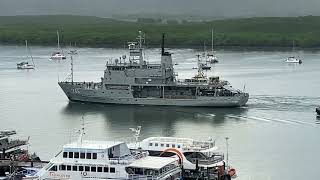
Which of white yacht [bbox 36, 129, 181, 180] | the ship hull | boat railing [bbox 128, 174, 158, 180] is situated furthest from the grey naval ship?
boat railing [bbox 128, 174, 158, 180]

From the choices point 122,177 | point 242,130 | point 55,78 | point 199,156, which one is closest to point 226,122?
point 242,130

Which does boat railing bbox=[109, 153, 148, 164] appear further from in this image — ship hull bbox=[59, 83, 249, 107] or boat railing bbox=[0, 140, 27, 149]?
ship hull bbox=[59, 83, 249, 107]

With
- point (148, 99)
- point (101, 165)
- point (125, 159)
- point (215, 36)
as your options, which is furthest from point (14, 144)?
point (215, 36)

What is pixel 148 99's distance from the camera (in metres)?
50.1

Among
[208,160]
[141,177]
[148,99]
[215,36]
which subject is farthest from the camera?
[215,36]

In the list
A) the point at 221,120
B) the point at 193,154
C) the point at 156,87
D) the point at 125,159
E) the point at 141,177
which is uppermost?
the point at 156,87

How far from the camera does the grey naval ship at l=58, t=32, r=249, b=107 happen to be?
4928cm

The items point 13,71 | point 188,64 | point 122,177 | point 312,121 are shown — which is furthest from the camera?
point 188,64

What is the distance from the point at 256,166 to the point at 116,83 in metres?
21.5

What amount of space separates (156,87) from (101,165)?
2650cm

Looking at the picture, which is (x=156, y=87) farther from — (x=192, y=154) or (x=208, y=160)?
(x=208, y=160)

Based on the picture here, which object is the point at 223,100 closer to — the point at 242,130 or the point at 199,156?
the point at 242,130

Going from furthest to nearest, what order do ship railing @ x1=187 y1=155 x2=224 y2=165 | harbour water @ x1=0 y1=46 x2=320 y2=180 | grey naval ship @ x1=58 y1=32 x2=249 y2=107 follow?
grey naval ship @ x1=58 y1=32 x2=249 y2=107 → harbour water @ x1=0 y1=46 x2=320 y2=180 → ship railing @ x1=187 y1=155 x2=224 y2=165

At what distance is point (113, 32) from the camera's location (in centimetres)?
14638
